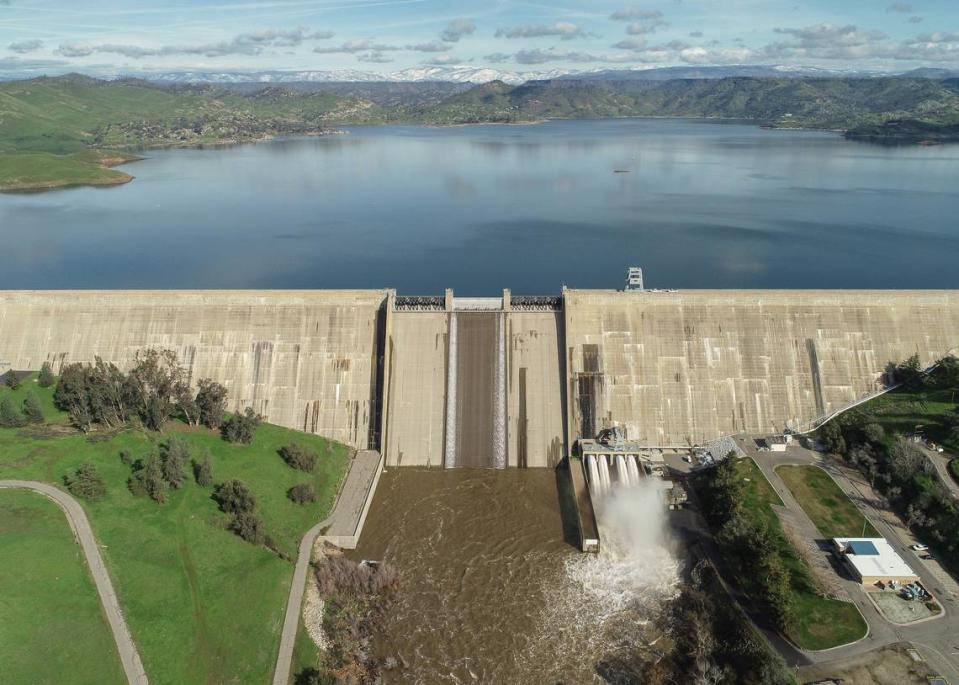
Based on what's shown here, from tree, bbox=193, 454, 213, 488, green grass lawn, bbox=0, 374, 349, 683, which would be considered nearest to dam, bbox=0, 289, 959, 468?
green grass lawn, bbox=0, 374, 349, 683

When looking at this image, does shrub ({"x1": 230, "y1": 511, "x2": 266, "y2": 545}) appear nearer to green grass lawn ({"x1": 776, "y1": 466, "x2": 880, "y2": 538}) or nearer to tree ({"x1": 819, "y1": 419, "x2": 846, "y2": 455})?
green grass lawn ({"x1": 776, "y1": 466, "x2": 880, "y2": 538})

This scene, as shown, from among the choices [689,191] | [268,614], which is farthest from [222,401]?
[689,191]

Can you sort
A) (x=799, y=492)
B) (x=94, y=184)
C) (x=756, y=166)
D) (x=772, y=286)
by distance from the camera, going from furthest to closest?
(x=756, y=166) < (x=94, y=184) < (x=772, y=286) < (x=799, y=492)

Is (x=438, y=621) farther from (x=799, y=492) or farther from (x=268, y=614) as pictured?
(x=799, y=492)

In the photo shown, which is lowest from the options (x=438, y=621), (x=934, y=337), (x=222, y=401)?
(x=438, y=621)

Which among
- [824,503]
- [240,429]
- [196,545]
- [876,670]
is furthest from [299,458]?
[824,503]

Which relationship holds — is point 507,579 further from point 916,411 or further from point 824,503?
point 916,411
